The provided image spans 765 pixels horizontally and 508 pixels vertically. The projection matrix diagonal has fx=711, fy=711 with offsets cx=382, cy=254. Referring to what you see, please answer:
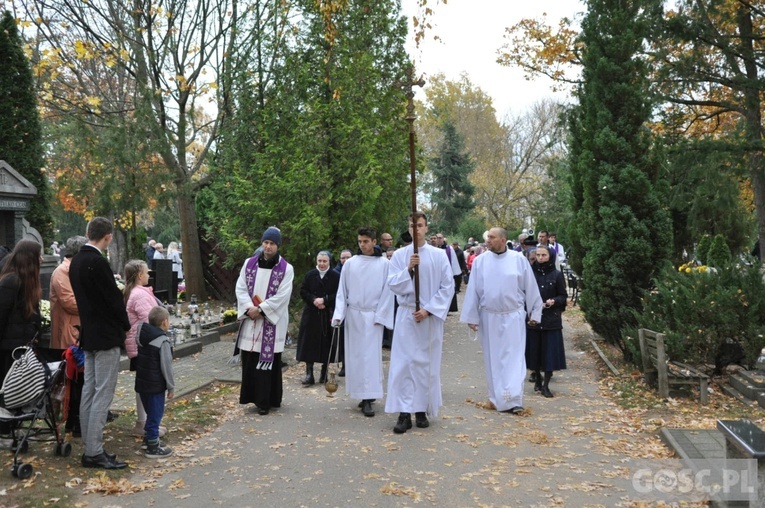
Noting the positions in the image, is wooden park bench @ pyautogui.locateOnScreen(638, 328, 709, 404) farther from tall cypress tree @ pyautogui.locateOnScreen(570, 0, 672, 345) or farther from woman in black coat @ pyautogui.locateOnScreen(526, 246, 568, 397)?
tall cypress tree @ pyautogui.locateOnScreen(570, 0, 672, 345)

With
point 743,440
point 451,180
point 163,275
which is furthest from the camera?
point 451,180

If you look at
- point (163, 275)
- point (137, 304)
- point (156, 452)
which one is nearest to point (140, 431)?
point (156, 452)

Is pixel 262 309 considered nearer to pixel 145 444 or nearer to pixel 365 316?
pixel 365 316

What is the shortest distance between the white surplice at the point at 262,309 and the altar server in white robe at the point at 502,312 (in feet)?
6.95

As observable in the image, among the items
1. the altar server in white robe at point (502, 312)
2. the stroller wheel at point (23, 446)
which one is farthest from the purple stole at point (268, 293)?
the stroller wheel at point (23, 446)

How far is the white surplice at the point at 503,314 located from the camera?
26.9 ft

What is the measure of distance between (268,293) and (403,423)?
2.28 meters

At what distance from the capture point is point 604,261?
37.5 feet

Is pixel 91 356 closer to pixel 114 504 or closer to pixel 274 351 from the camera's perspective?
pixel 114 504

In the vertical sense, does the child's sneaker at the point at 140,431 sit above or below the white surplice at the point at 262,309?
below

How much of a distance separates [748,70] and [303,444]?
599 inches

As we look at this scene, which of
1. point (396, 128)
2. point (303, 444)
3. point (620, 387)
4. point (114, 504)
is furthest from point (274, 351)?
point (396, 128)

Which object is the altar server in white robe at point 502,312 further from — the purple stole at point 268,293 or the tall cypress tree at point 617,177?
the tall cypress tree at point 617,177

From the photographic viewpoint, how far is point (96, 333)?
584cm
